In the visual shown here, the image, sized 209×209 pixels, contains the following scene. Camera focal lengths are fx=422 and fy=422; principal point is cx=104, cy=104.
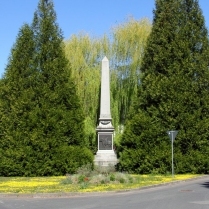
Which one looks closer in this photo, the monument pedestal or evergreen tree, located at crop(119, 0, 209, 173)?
evergreen tree, located at crop(119, 0, 209, 173)

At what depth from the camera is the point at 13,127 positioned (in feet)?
88.2

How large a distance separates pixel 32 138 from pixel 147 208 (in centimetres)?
1512

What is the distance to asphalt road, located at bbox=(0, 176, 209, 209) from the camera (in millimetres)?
13148

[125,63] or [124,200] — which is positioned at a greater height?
[125,63]

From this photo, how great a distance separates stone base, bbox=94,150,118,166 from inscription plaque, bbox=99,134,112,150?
11.5 inches

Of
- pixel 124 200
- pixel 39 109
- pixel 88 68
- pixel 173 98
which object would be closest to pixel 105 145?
pixel 39 109

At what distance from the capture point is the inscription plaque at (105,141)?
29.2 meters

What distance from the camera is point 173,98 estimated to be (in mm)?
27234

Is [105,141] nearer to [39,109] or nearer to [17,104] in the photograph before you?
[39,109]

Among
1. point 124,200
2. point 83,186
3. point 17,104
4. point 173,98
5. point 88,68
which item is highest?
point 88,68

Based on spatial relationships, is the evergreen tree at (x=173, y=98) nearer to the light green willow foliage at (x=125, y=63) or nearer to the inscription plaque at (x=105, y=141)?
→ the inscription plaque at (x=105, y=141)

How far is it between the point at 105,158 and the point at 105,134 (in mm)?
1718

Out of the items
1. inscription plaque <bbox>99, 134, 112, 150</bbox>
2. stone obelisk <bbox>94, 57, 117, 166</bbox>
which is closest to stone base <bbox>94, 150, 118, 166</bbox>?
stone obelisk <bbox>94, 57, 117, 166</bbox>

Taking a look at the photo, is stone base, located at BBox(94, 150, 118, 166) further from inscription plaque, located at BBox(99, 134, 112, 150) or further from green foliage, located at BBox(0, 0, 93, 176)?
green foliage, located at BBox(0, 0, 93, 176)
